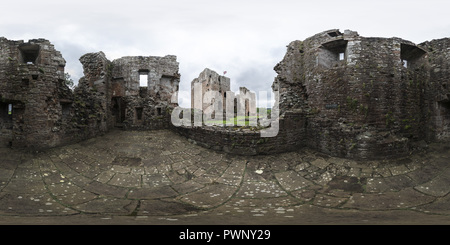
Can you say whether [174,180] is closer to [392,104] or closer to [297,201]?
[297,201]

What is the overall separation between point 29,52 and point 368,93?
14280 mm

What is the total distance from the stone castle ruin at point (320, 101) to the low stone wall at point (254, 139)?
4 centimetres

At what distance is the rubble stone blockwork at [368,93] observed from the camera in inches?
309

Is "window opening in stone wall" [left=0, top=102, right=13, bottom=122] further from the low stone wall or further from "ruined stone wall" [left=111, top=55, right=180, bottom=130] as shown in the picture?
the low stone wall

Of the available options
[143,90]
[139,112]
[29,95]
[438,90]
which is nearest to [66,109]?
[29,95]

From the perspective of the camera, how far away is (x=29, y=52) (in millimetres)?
8812

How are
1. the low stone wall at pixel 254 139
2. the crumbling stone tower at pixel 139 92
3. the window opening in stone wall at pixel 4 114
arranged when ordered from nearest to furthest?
1. the window opening in stone wall at pixel 4 114
2. the low stone wall at pixel 254 139
3. the crumbling stone tower at pixel 139 92

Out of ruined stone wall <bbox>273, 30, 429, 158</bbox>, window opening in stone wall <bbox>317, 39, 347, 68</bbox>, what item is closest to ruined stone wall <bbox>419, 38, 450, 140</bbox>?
ruined stone wall <bbox>273, 30, 429, 158</bbox>

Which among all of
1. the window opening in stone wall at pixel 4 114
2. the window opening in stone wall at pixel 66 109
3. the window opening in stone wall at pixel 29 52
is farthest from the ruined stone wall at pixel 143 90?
the window opening in stone wall at pixel 4 114

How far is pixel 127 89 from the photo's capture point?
13.4 metres

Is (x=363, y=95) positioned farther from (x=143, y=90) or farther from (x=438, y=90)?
(x=143, y=90)

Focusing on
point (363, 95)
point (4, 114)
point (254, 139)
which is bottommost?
point (254, 139)

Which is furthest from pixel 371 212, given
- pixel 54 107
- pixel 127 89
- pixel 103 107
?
pixel 127 89

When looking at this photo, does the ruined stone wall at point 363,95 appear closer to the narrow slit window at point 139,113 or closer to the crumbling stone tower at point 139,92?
the crumbling stone tower at point 139,92
